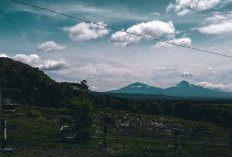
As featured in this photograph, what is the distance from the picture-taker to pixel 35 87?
7900 cm

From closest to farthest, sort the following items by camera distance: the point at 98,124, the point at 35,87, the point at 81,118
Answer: the point at 81,118
the point at 98,124
the point at 35,87

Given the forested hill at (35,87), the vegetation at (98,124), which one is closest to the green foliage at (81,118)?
the vegetation at (98,124)

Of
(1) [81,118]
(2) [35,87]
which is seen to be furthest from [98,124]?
(2) [35,87]

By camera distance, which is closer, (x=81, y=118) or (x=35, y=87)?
(x=81, y=118)

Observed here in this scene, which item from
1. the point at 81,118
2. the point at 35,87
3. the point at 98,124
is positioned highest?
the point at 35,87

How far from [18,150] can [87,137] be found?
591cm

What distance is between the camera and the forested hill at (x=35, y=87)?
72.6 metres

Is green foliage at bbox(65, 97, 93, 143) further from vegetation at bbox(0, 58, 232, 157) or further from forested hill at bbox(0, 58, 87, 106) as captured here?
forested hill at bbox(0, 58, 87, 106)

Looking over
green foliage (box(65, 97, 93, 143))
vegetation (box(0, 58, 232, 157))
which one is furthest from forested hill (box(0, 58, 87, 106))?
green foliage (box(65, 97, 93, 143))

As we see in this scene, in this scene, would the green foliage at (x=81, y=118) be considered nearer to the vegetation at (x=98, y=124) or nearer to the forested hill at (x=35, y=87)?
the vegetation at (x=98, y=124)

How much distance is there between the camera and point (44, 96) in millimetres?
75812

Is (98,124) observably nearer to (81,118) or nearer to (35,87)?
(81,118)

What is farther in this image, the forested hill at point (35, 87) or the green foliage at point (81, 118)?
the forested hill at point (35, 87)

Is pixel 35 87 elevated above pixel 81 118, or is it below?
above
